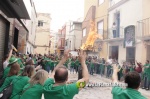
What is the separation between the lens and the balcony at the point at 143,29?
15625mm

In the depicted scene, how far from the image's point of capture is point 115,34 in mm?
20828

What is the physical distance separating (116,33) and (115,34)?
8.4 inches

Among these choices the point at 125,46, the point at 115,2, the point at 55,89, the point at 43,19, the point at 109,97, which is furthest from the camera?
the point at 43,19

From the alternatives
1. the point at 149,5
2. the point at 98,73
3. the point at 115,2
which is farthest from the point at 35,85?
the point at 115,2

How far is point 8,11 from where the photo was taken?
941 cm

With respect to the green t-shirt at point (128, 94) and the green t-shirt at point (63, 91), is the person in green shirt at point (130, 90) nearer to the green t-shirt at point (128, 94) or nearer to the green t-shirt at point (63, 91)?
the green t-shirt at point (128, 94)

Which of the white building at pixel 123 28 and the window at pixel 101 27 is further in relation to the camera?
the window at pixel 101 27

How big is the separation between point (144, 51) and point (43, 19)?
108 ft

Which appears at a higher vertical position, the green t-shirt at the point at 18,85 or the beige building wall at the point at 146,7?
the beige building wall at the point at 146,7

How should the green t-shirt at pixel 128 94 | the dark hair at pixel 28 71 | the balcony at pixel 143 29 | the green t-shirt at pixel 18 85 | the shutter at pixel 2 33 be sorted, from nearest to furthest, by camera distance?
the green t-shirt at pixel 128 94 → the green t-shirt at pixel 18 85 → the dark hair at pixel 28 71 → the shutter at pixel 2 33 → the balcony at pixel 143 29

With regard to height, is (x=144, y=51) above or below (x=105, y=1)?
below

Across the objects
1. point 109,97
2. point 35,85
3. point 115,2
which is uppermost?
point 115,2

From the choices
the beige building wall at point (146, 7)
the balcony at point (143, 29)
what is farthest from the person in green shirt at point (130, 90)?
the beige building wall at point (146, 7)

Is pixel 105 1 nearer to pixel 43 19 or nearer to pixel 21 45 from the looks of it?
pixel 21 45
